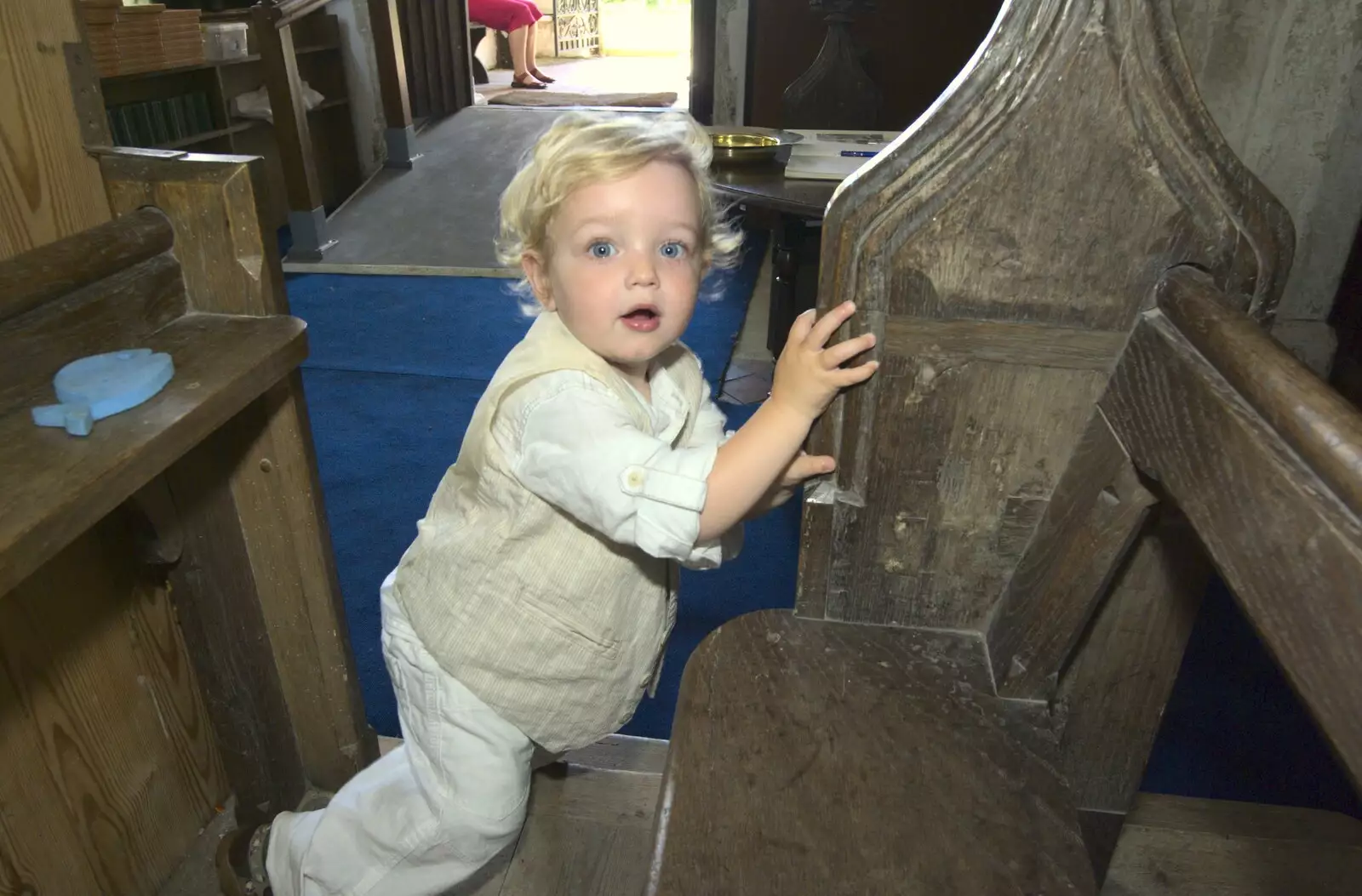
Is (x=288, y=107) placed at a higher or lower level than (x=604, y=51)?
higher

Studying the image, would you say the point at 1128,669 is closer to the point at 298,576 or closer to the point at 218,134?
the point at 298,576

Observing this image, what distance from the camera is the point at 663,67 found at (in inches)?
334

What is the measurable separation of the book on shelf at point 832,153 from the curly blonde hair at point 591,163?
1086 millimetres

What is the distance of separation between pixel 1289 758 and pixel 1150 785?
1.00 feet

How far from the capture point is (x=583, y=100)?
20.6ft

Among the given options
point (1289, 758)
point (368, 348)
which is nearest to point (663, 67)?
point (368, 348)

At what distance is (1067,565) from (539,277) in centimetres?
59

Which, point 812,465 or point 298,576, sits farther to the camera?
point 298,576

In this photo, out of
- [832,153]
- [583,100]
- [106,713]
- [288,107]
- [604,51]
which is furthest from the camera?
[604,51]

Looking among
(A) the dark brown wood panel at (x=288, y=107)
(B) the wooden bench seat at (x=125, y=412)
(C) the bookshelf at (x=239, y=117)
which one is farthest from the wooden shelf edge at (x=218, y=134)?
(B) the wooden bench seat at (x=125, y=412)

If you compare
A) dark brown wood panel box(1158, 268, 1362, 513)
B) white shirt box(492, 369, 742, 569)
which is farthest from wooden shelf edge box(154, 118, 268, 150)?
dark brown wood panel box(1158, 268, 1362, 513)

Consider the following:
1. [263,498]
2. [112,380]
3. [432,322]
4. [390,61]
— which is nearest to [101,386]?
[112,380]

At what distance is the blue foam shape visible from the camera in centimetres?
77

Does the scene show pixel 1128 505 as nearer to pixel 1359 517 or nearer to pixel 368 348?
pixel 1359 517
